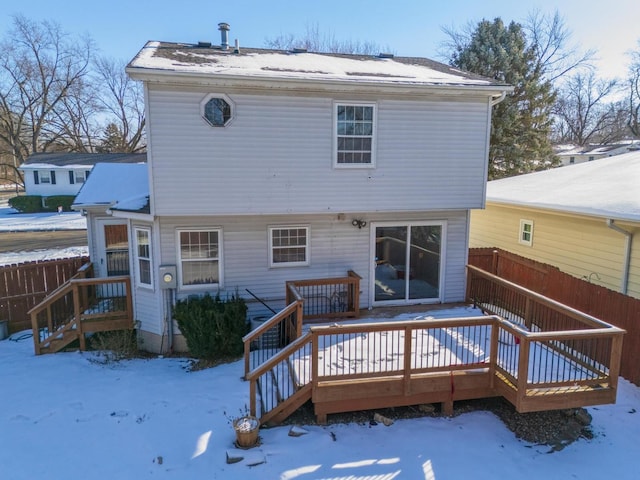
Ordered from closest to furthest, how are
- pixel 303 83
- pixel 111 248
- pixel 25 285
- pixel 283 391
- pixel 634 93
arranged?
pixel 283 391, pixel 303 83, pixel 25 285, pixel 111 248, pixel 634 93

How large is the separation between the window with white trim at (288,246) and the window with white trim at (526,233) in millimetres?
7242

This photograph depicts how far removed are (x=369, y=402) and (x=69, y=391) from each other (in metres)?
5.41

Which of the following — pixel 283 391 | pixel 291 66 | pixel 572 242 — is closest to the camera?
pixel 283 391

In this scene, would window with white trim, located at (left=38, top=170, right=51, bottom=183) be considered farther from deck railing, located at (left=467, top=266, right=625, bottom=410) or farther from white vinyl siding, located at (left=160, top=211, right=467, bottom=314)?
deck railing, located at (left=467, top=266, right=625, bottom=410)

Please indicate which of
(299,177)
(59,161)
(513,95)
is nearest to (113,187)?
(299,177)

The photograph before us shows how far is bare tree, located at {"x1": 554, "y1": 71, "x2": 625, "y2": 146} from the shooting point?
43000 millimetres

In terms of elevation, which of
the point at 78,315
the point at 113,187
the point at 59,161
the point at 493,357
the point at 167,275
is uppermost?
the point at 59,161

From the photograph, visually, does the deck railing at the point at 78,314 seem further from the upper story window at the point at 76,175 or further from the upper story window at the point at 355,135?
the upper story window at the point at 76,175

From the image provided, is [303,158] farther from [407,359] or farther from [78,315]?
[78,315]

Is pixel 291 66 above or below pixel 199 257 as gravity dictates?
above

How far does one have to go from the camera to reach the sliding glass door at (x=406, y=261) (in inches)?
398

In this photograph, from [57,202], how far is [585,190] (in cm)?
3581

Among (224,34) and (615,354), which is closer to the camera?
(615,354)

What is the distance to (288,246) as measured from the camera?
9.70m
